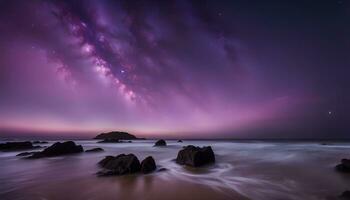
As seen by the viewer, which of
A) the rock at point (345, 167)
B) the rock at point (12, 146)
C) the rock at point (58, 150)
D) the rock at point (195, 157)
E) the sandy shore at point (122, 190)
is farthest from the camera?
the rock at point (12, 146)

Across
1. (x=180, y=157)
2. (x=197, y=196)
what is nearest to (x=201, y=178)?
(x=197, y=196)

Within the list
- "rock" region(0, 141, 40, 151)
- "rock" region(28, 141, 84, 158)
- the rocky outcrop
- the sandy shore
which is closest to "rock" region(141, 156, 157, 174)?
the rocky outcrop

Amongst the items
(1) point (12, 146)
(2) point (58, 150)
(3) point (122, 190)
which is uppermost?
(1) point (12, 146)

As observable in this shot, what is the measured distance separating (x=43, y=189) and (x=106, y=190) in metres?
3.03

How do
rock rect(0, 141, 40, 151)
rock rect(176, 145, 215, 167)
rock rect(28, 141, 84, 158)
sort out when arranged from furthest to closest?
1. rock rect(0, 141, 40, 151)
2. rock rect(28, 141, 84, 158)
3. rock rect(176, 145, 215, 167)

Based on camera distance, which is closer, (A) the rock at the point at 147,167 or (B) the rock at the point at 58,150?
(A) the rock at the point at 147,167

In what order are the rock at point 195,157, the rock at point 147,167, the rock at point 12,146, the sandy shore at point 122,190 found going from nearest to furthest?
the sandy shore at point 122,190
the rock at point 147,167
the rock at point 195,157
the rock at point 12,146

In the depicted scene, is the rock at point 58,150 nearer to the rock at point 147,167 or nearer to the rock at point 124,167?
the rock at point 124,167

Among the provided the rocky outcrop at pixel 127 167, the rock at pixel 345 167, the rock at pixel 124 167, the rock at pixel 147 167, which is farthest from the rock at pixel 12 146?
the rock at pixel 345 167

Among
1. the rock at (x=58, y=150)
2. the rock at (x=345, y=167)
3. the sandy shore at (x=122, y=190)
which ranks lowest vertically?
the sandy shore at (x=122, y=190)

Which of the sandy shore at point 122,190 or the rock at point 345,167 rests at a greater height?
the rock at point 345,167

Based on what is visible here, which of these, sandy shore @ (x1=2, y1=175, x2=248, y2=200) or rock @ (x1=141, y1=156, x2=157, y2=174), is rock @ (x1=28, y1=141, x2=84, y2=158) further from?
rock @ (x1=141, y1=156, x2=157, y2=174)

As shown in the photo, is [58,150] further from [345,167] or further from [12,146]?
[345,167]

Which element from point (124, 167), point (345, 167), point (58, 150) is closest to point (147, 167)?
point (124, 167)
